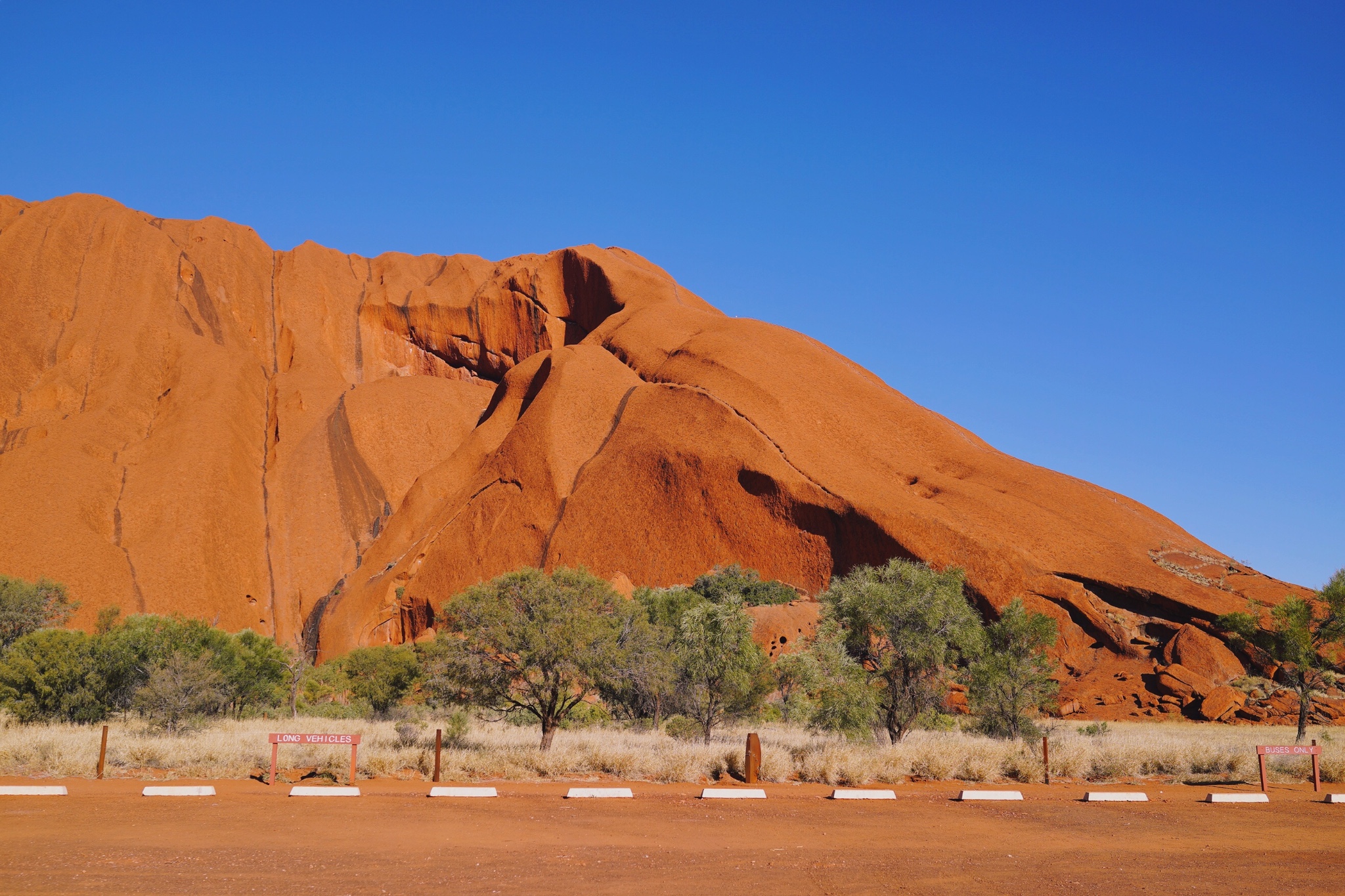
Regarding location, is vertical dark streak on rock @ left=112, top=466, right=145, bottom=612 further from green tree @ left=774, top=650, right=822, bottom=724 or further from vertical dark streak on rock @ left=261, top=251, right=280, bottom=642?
green tree @ left=774, top=650, right=822, bottom=724

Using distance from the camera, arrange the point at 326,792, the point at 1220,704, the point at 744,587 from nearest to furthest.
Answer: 1. the point at 326,792
2. the point at 1220,704
3. the point at 744,587

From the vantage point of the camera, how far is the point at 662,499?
45.7 meters

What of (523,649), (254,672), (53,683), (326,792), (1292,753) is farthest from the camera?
(254,672)

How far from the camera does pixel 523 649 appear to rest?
60.1 feet

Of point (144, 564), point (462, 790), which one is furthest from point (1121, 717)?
point (144, 564)

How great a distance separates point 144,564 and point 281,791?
3963 centimetres

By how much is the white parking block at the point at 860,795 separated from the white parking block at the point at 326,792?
698cm

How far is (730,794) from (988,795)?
3856mm

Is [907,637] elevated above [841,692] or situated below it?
above

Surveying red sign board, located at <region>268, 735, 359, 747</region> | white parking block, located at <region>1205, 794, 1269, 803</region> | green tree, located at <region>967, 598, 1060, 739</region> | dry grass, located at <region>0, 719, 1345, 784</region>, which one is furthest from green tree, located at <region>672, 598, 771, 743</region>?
white parking block, located at <region>1205, 794, 1269, 803</region>

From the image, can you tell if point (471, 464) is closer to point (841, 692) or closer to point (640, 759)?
point (841, 692)

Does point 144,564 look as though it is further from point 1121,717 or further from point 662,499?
point 1121,717

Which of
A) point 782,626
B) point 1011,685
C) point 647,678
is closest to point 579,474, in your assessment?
point 782,626

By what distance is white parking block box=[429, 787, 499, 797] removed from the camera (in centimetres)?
1359
